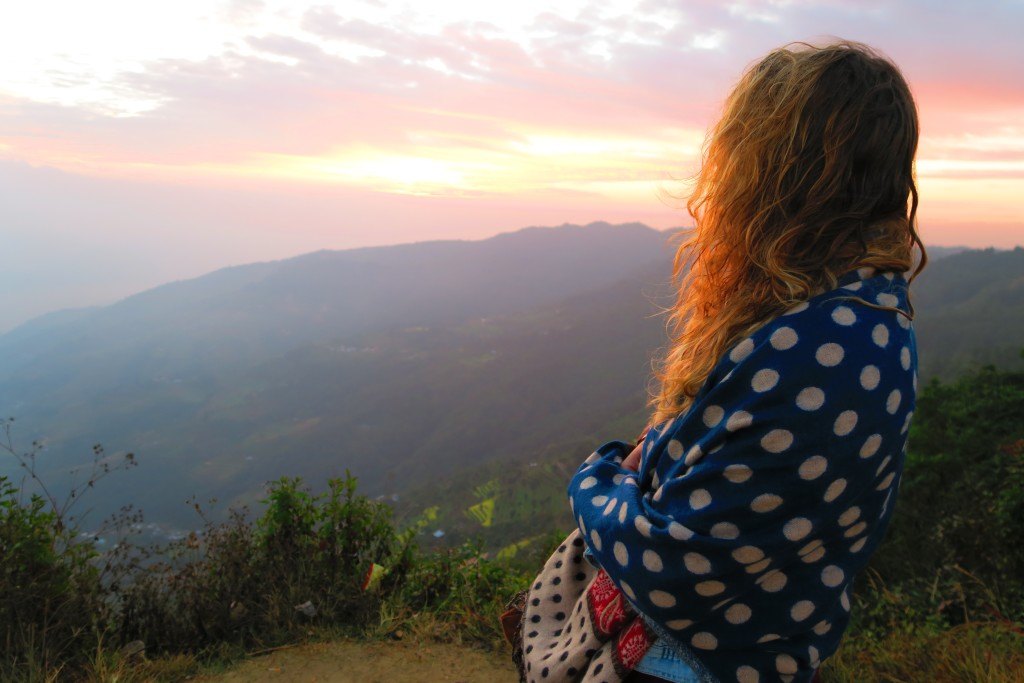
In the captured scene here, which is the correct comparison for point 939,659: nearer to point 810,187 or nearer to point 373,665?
point 373,665

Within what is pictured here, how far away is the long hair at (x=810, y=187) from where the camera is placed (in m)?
1.16

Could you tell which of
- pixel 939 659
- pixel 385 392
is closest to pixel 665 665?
pixel 939 659

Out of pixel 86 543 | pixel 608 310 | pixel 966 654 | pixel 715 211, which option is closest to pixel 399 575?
pixel 86 543

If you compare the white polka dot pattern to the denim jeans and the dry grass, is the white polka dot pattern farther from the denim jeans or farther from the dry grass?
the dry grass

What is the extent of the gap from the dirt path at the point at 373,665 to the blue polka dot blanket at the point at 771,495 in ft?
6.41

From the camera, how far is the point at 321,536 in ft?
11.9

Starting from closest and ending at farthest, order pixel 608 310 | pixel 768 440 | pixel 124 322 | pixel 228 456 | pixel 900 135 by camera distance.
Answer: pixel 768 440 → pixel 900 135 → pixel 228 456 → pixel 608 310 → pixel 124 322

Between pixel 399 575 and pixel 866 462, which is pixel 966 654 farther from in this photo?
pixel 399 575

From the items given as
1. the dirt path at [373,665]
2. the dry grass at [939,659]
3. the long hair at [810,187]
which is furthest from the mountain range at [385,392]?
the long hair at [810,187]

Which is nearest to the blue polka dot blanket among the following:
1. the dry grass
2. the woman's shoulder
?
the woman's shoulder

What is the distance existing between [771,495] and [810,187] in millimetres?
553

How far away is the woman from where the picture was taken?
1063 millimetres

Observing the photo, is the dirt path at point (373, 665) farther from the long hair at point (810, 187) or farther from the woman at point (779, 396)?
the long hair at point (810, 187)

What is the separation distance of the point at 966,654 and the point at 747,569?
233 centimetres
